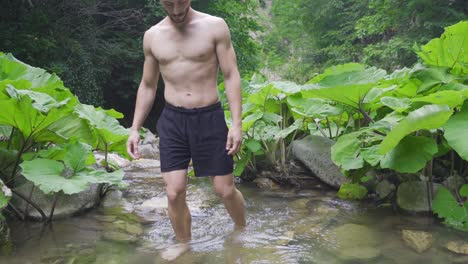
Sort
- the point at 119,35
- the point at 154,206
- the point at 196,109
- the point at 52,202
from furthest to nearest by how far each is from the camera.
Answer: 1. the point at 119,35
2. the point at 154,206
3. the point at 52,202
4. the point at 196,109

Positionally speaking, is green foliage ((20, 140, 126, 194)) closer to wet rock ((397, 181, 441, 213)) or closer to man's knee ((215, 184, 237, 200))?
man's knee ((215, 184, 237, 200))

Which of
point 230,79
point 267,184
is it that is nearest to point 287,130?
point 267,184

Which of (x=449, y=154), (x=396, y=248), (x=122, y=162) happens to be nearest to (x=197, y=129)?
(x=396, y=248)

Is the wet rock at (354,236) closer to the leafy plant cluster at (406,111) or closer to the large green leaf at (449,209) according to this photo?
the leafy plant cluster at (406,111)

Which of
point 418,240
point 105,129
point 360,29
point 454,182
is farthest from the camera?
point 360,29

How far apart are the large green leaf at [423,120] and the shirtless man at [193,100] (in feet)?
3.30

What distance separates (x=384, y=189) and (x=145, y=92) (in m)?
2.27

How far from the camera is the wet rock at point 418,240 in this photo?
3.06 metres

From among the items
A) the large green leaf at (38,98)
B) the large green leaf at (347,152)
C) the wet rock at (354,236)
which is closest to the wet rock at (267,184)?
the large green leaf at (347,152)

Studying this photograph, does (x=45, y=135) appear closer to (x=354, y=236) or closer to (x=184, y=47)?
(x=184, y=47)

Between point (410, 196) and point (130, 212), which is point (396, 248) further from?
point (130, 212)

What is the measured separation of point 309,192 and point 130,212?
177cm

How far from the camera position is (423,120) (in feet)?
9.73

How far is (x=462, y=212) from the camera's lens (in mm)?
3486
